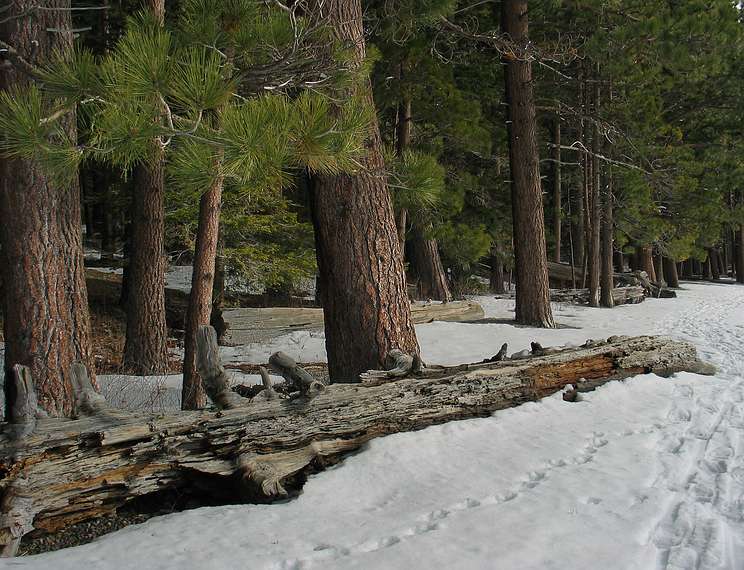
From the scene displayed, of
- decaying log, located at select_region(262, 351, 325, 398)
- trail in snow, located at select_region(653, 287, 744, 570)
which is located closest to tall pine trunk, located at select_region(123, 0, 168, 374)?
decaying log, located at select_region(262, 351, 325, 398)

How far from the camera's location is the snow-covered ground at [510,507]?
2693 mm

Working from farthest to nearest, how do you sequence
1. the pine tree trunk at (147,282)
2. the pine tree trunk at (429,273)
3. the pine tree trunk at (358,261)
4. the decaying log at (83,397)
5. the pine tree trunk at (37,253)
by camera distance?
the pine tree trunk at (429,273), the pine tree trunk at (147,282), the pine tree trunk at (358,261), the pine tree trunk at (37,253), the decaying log at (83,397)

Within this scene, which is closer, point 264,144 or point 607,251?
point 264,144

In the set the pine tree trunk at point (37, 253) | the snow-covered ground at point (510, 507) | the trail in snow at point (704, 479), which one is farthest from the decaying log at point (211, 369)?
the trail in snow at point (704, 479)

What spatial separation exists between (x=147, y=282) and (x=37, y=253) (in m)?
3.78

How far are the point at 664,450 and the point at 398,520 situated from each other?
2.20m

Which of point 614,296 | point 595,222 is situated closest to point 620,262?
point 614,296

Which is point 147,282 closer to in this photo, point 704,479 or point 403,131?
point 403,131

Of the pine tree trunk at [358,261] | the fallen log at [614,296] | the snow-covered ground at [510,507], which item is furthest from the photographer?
the fallen log at [614,296]

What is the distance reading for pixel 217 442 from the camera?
3527 millimetres

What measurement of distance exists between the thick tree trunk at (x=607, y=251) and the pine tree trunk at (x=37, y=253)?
553 inches

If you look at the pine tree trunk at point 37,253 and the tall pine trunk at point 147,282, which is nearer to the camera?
the pine tree trunk at point 37,253

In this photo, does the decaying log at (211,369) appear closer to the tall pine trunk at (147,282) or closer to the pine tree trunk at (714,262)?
the tall pine trunk at (147,282)

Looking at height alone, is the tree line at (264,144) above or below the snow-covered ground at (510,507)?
above
